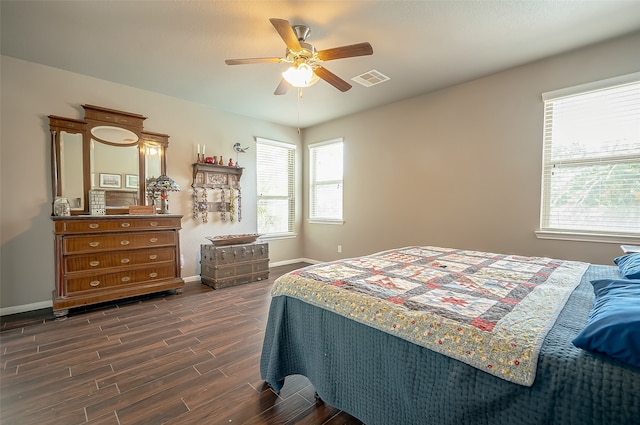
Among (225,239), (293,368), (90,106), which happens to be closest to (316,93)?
(225,239)

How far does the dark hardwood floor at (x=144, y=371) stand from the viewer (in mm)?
1532

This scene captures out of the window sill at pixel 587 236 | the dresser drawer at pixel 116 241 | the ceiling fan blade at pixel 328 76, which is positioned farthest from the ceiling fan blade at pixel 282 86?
the window sill at pixel 587 236

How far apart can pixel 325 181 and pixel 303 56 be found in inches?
120

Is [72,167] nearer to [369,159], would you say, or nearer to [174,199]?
[174,199]

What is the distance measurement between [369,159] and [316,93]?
1.34 m

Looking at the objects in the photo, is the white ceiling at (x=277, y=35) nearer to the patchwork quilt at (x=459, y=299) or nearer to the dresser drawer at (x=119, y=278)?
the patchwork quilt at (x=459, y=299)

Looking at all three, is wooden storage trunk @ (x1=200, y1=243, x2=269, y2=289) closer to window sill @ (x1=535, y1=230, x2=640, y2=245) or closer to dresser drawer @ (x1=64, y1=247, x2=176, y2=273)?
dresser drawer @ (x1=64, y1=247, x2=176, y2=273)

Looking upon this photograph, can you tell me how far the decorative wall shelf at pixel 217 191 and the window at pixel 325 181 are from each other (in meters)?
1.42

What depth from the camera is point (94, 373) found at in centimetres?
189

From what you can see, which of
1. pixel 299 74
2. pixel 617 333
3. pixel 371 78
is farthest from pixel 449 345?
pixel 371 78

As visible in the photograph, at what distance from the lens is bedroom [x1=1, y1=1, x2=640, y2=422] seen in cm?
290

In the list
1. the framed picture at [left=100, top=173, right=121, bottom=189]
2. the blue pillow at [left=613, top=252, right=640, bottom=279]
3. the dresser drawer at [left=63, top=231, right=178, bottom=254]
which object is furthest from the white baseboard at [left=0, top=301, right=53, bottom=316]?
the blue pillow at [left=613, top=252, right=640, bottom=279]

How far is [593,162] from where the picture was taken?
8.72 feet

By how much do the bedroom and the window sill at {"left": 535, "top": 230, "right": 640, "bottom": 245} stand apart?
2.2 inches
